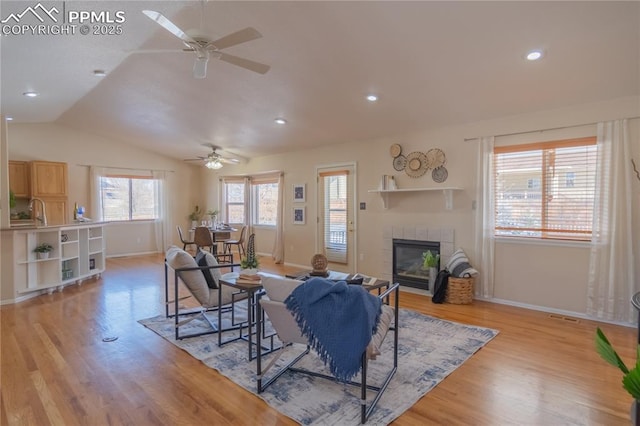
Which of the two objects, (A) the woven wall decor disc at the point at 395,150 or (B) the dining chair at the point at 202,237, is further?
(B) the dining chair at the point at 202,237

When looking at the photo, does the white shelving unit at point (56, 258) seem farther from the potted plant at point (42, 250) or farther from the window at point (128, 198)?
the window at point (128, 198)

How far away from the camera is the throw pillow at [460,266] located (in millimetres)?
4555

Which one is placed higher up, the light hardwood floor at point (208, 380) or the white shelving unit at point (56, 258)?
the white shelving unit at point (56, 258)

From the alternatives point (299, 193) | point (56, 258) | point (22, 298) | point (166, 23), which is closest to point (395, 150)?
point (299, 193)

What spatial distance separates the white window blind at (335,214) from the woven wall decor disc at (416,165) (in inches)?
51.3

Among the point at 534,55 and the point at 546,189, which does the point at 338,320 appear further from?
the point at 546,189

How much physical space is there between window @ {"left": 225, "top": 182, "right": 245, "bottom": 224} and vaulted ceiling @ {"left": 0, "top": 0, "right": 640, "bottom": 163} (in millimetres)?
3374

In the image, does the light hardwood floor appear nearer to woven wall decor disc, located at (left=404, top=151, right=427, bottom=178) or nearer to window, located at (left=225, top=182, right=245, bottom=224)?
woven wall decor disc, located at (left=404, top=151, right=427, bottom=178)

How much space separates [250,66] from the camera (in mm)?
2975

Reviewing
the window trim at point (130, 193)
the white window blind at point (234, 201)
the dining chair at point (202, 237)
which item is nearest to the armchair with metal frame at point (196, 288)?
the dining chair at point (202, 237)

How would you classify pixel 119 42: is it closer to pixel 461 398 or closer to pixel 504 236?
pixel 461 398

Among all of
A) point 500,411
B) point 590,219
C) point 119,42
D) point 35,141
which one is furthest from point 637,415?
point 35,141

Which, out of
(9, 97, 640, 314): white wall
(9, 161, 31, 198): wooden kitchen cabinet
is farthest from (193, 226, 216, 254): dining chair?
(9, 161, 31, 198): wooden kitchen cabinet

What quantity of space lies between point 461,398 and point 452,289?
92.1 inches
